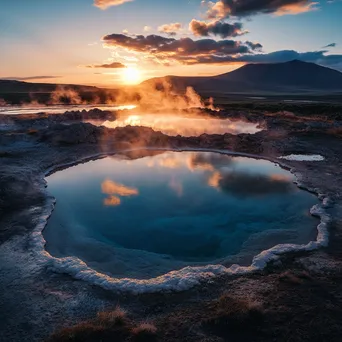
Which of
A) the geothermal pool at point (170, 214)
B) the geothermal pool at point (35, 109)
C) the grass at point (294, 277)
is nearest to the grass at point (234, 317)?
the grass at point (294, 277)

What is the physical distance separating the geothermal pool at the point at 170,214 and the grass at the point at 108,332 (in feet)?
4.95

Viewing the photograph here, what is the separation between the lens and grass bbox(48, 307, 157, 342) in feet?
14.6

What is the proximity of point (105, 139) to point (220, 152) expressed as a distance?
20.9ft

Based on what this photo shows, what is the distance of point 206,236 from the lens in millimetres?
8078

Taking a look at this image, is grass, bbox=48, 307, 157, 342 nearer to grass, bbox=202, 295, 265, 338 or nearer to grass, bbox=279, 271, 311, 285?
grass, bbox=202, 295, 265, 338

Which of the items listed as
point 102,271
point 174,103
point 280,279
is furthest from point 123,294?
point 174,103

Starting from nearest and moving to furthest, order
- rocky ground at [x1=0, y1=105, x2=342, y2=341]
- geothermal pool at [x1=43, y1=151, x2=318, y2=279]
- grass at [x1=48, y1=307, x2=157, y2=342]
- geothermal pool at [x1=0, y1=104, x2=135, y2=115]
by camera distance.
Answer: grass at [x1=48, y1=307, x2=157, y2=342]
rocky ground at [x1=0, y1=105, x2=342, y2=341]
geothermal pool at [x1=43, y1=151, x2=318, y2=279]
geothermal pool at [x1=0, y1=104, x2=135, y2=115]

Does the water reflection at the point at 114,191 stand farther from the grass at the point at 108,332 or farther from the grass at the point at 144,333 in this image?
the grass at the point at 144,333

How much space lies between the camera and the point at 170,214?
9.30 meters

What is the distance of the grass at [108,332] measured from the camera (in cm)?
445

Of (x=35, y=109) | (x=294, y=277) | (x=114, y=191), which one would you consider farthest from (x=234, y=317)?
(x=35, y=109)

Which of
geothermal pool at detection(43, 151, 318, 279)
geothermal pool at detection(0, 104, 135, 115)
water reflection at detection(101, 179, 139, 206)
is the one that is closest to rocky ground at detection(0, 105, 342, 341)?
geothermal pool at detection(43, 151, 318, 279)

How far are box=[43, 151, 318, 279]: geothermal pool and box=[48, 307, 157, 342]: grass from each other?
4.95 feet

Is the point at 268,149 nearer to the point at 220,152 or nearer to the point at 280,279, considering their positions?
the point at 220,152
